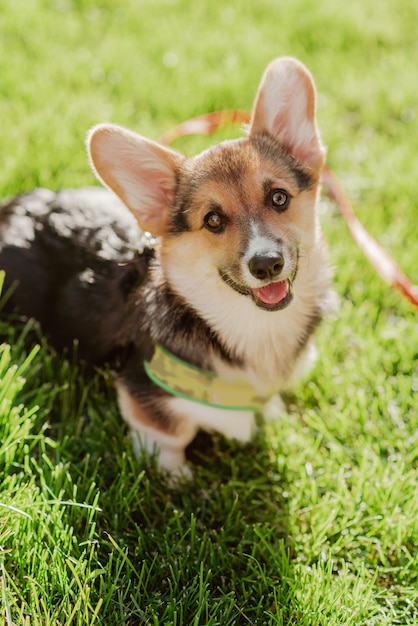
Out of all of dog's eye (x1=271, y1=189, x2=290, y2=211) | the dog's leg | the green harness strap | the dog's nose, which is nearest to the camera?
the dog's nose

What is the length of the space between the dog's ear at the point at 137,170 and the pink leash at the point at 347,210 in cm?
123

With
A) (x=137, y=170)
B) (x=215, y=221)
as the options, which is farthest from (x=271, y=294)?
(x=137, y=170)

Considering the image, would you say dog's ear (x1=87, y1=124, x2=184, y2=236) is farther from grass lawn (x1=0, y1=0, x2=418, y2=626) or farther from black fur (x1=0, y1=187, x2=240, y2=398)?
grass lawn (x1=0, y1=0, x2=418, y2=626)

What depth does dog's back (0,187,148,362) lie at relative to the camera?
2639 mm

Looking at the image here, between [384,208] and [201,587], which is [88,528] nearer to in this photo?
[201,587]

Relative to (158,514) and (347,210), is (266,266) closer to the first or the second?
(158,514)

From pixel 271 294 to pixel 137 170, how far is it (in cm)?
64

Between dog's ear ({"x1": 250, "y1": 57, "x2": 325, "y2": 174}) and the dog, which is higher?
dog's ear ({"x1": 250, "y1": 57, "x2": 325, "y2": 174})

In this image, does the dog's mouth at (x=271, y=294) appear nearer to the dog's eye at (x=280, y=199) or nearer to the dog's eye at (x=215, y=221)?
the dog's eye at (x=215, y=221)

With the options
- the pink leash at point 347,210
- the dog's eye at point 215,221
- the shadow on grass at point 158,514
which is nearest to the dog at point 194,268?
the dog's eye at point 215,221

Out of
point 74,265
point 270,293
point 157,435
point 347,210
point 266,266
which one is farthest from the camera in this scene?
point 347,210

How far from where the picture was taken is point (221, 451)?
9.18ft

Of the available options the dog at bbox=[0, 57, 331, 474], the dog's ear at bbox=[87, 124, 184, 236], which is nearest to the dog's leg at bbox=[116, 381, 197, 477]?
the dog at bbox=[0, 57, 331, 474]

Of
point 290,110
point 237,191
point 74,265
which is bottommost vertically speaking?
point 74,265
